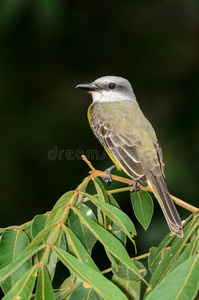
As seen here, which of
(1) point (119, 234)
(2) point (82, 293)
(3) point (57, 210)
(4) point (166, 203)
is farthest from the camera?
(4) point (166, 203)

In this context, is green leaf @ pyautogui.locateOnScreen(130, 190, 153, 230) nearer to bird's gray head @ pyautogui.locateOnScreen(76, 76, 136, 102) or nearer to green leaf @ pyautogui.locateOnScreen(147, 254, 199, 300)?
green leaf @ pyautogui.locateOnScreen(147, 254, 199, 300)

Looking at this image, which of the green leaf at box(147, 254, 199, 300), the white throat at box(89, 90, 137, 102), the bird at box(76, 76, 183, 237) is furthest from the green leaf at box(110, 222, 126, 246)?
the white throat at box(89, 90, 137, 102)

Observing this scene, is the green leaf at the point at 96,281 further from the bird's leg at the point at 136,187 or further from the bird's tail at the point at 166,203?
the bird's leg at the point at 136,187

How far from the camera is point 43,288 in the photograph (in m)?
1.33

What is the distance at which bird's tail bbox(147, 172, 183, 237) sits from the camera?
7.25 feet

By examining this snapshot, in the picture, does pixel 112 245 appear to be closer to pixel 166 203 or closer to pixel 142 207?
pixel 142 207

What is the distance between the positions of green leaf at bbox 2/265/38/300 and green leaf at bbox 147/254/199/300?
0.36 metres

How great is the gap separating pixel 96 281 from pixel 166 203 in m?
1.31

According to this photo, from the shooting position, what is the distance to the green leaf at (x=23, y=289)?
1.28m

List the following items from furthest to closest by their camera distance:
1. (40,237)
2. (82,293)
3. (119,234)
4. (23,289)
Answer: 1. (119,234)
2. (82,293)
3. (40,237)
4. (23,289)

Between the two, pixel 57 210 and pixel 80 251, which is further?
pixel 57 210

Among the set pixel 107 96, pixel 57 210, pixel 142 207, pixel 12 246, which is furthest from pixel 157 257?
pixel 107 96

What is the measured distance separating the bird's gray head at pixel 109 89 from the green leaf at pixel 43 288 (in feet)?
8.44

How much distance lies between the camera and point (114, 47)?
19.2 ft
